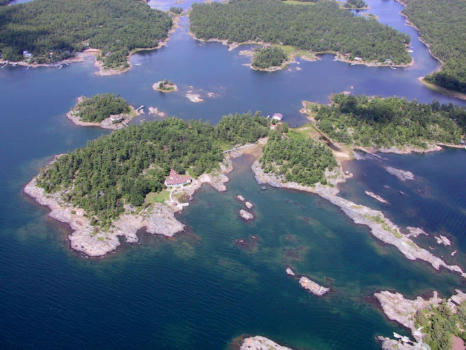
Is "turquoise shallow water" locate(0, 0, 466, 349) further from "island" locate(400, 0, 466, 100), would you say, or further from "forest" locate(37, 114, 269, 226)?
"island" locate(400, 0, 466, 100)

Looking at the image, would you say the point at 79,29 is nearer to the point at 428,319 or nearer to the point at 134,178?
the point at 134,178

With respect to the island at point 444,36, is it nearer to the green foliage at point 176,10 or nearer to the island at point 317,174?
the island at point 317,174

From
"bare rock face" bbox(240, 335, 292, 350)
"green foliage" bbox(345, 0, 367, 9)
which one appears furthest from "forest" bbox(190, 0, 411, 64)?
"bare rock face" bbox(240, 335, 292, 350)

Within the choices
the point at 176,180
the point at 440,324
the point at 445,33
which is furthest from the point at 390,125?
the point at 445,33

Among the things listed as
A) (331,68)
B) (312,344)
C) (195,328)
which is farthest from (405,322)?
(331,68)

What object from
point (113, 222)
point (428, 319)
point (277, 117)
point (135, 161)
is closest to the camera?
point (428, 319)
